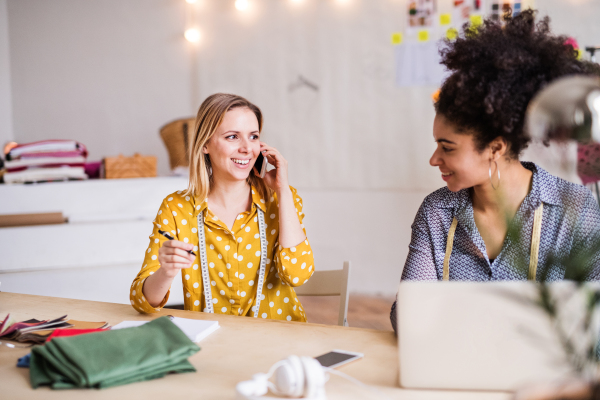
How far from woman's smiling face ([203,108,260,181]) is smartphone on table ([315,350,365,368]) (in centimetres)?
80

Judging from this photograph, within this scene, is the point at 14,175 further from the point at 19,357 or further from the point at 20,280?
the point at 19,357

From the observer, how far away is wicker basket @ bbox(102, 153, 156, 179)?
2916mm

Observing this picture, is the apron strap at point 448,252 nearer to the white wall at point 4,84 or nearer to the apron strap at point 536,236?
the apron strap at point 536,236

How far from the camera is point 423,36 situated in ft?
11.5

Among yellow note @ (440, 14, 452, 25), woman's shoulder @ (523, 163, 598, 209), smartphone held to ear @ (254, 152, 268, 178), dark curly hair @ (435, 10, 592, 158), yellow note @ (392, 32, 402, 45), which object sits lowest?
woman's shoulder @ (523, 163, 598, 209)

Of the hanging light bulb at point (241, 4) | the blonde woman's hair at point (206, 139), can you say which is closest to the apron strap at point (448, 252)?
the blonde woman's hair at point (206, 139)

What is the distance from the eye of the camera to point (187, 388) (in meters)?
0.89

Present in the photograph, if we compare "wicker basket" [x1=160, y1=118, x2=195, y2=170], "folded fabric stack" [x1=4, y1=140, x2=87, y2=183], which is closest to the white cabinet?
"folded fabric stack" [x1=4, y1=140, x2=87, y2=183]

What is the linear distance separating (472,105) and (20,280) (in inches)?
91.6

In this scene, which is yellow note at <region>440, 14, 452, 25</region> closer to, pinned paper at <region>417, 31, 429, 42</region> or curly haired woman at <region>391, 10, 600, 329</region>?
pinned paper at <region>417, 31, 429, 42</region>

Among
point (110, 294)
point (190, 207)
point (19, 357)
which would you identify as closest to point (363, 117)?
point (110, 294)

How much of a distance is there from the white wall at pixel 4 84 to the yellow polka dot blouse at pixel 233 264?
3311 millimetres

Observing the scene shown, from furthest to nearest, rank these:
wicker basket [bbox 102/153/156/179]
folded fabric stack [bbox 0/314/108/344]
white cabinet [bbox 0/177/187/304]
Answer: wicker basket [bbox 102/153/156/179] < white cabinet [bbox 0/177/187/304] < folded fabric stack [bbox 0/314/108/344]

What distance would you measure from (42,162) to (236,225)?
5.20 ft
